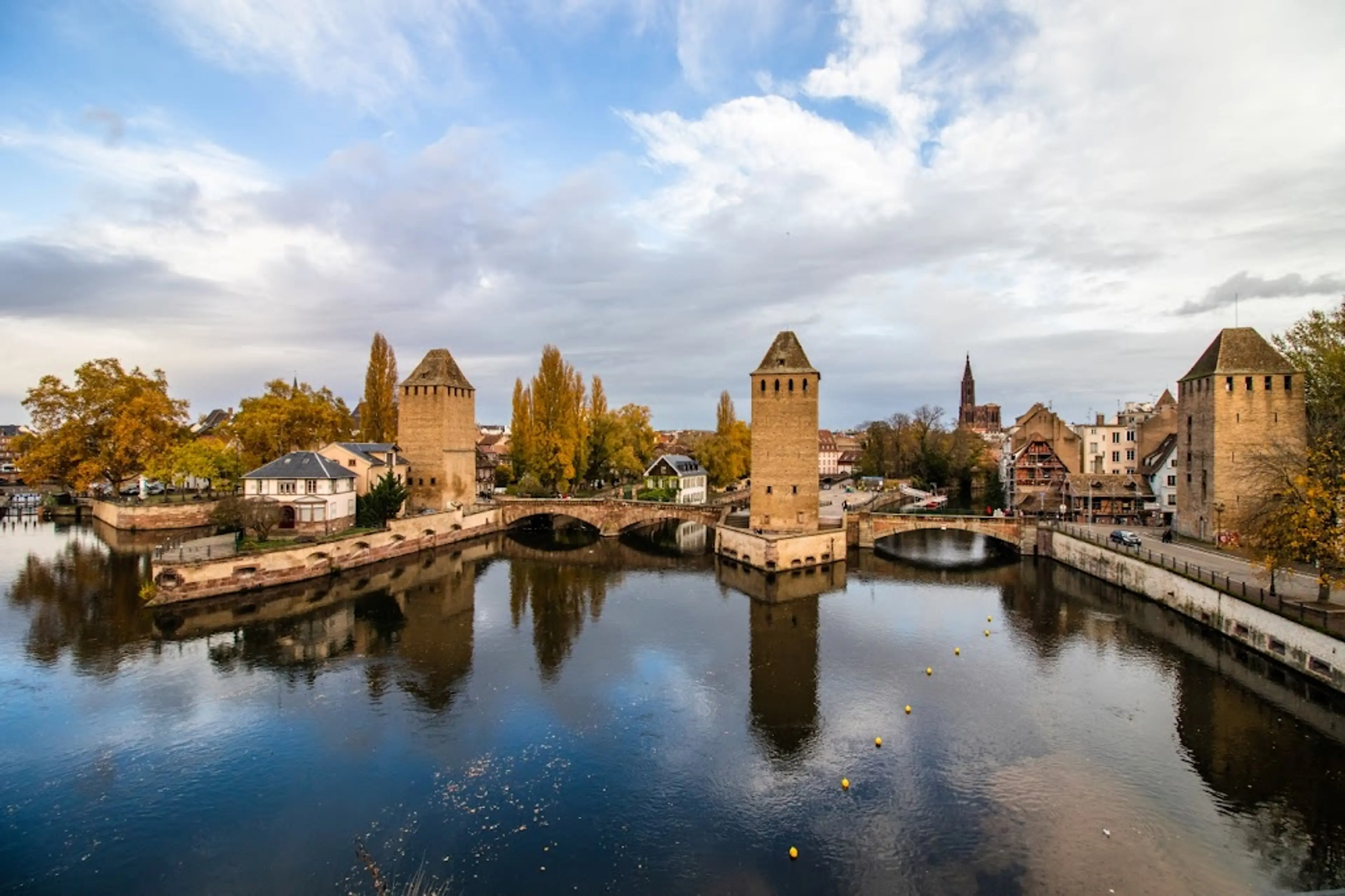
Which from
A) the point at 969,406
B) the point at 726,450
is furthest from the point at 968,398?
the point at 726,450

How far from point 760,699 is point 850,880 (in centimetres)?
717

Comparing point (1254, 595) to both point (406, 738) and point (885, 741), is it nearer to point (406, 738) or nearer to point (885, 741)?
point (885, 741)

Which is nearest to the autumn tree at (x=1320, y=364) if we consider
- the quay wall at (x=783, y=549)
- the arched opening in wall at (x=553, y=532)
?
the quay wall at (x=783, y=549)

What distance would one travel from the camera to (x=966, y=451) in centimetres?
7050

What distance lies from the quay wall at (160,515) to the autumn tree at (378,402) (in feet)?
37.8

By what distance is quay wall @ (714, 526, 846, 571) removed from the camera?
3366 centimetres

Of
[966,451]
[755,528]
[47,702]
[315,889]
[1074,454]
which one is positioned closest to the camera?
[315,889]

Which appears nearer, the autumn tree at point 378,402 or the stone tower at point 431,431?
the stone tower at point 431,431

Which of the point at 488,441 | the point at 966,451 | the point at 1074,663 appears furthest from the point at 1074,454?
the point at 488,441

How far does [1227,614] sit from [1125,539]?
401 inches

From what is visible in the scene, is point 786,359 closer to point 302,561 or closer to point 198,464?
point 302,561

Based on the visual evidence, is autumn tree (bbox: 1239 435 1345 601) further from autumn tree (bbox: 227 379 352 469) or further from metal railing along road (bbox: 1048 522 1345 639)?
autumn tree (bbox: 227 379 352 469)

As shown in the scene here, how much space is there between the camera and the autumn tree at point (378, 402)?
177 ft

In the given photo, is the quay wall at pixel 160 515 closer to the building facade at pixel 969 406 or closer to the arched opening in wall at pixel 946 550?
the arched opening in wall at pixel 946 550
